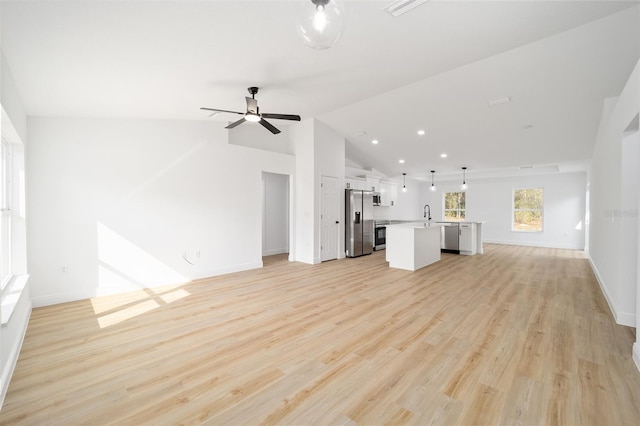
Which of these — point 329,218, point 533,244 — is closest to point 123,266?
point 329,218

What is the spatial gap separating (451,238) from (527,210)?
4059 mm

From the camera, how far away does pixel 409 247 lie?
5.70 meters

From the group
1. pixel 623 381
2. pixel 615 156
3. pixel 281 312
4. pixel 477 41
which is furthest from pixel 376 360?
pixel 615 156

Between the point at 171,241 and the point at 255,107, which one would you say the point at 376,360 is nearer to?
the point at 255,107

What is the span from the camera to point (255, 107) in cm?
361

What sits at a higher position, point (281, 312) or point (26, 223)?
point (26, 223)

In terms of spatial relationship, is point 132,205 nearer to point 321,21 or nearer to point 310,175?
point 310,175

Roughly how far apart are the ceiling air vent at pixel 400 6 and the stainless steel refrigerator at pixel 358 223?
15.7 ft

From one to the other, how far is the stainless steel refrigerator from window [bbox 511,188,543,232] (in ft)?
20.3

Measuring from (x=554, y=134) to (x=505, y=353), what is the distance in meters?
5.43

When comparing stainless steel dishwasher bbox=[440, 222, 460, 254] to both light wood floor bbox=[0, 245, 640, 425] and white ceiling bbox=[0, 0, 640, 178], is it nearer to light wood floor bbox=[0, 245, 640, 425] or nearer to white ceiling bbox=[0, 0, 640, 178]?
white ceiling bbox=[0, 0, 640, 178]

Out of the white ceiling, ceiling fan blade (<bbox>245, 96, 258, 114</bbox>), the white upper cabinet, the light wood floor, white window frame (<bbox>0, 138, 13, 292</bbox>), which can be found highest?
the white ceiling

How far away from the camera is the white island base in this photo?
5.66m

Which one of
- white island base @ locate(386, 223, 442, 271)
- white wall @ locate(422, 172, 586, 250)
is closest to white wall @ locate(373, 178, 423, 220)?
white wall @ locate(422, 172, 586, 250)
